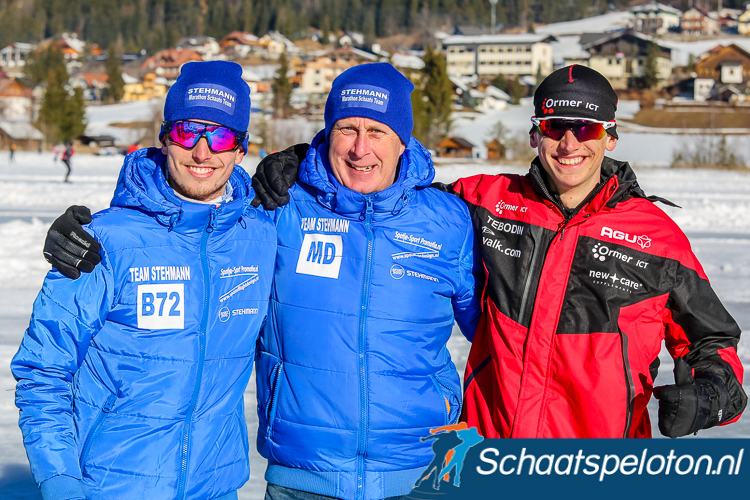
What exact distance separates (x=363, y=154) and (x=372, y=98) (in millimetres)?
192

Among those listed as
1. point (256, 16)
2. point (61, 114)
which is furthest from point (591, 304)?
point (256, 16)

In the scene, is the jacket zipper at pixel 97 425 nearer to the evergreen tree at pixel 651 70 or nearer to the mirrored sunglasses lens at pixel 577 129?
the mirrored sunglasses lens at pixel 577 129

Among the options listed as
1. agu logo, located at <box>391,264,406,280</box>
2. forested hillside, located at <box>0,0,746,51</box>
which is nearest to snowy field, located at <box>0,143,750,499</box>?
agu logo, located at <box>391,264,406,280</box>

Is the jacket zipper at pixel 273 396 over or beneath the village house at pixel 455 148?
beneath

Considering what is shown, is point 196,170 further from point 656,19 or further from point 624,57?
point 656,19

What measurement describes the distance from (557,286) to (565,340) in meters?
0.17

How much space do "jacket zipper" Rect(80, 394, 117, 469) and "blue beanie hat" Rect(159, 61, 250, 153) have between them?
30.5 inches

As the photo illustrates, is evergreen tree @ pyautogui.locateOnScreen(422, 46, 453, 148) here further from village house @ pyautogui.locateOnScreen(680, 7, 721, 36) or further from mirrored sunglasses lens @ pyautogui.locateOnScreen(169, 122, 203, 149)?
village house @ pyautogui.locateOnScreen(680, 7, 721, 36)

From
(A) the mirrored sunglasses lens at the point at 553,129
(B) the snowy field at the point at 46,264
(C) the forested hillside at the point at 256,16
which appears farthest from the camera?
(C) the forested hillside at the point at 256,16

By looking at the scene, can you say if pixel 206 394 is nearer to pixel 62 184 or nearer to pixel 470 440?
pixel 470 440

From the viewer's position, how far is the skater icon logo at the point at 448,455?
6.66 feet

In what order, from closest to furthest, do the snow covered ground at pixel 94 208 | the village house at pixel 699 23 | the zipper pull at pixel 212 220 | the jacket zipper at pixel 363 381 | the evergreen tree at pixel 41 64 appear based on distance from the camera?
the zipper pull at pixel 212 220 < the jacket zipper at pixel 363 381 < the snow covered ground at pixel 94 208 < the evergreen tree at pixel 41 64 < the village house at pixel 699 23

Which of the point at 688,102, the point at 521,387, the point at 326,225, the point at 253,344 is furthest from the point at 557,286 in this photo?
the point at 688,102

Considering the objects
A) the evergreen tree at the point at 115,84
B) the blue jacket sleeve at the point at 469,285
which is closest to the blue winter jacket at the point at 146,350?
the blue jacket sleeve at the point at 469,285
